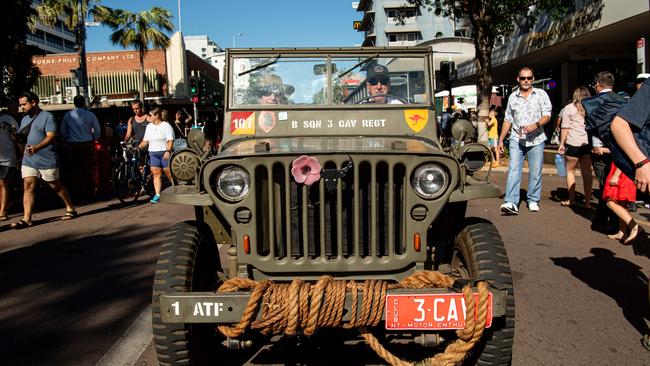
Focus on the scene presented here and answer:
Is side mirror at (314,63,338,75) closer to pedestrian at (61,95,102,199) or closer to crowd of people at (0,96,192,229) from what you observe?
crowd of people at (0,96,192,229)

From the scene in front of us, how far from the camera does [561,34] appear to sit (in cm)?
1938

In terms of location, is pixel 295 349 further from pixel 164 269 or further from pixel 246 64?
pixel 246 64

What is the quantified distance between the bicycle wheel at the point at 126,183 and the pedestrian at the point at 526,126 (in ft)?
22.1

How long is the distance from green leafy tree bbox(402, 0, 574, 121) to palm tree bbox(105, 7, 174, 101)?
23880mm

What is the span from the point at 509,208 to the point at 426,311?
6222 millimetres

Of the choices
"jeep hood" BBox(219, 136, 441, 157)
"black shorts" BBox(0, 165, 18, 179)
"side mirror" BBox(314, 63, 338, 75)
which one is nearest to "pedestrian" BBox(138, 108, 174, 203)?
"black shorts" BBox(0, 165, 18, 179)

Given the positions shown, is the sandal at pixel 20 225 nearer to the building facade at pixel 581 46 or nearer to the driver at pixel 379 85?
the driver at pixel 379 85

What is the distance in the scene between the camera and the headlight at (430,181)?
316 cm

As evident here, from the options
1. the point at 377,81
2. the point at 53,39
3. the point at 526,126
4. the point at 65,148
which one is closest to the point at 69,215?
the point at 65,148

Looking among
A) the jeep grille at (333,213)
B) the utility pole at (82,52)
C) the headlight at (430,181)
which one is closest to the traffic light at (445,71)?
the headlight at (430,181)

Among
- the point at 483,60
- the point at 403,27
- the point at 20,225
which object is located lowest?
the point at 20,225

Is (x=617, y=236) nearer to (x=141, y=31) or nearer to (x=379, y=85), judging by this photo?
(x=379, y=85)

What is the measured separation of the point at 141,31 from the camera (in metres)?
38.1

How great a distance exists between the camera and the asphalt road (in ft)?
13.0
